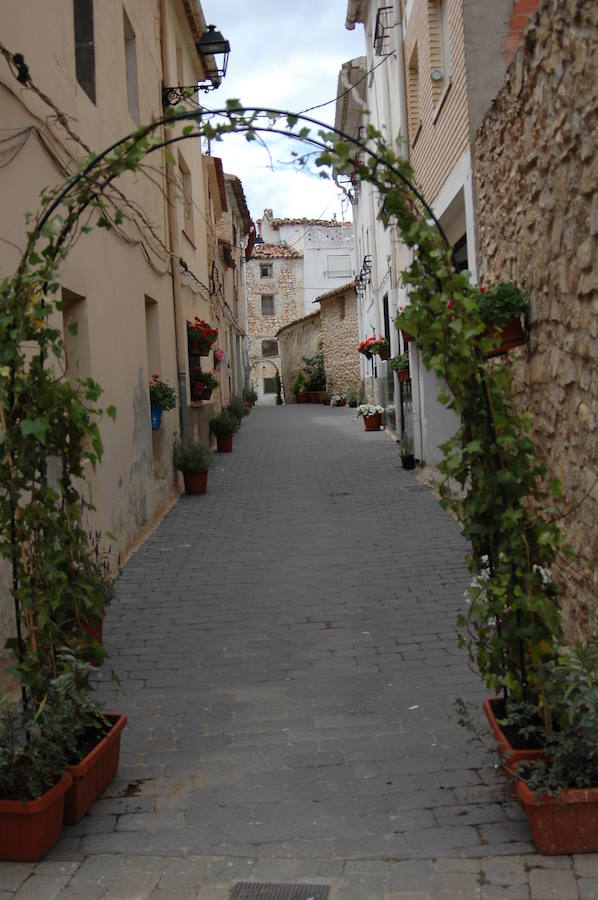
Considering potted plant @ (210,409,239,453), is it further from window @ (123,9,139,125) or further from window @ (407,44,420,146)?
window @ (123,9,139,125)

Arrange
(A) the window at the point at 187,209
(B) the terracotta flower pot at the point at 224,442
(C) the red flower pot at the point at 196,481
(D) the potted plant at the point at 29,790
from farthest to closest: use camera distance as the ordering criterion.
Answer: (B) the terracotta flower pot at the point at 224,442, (A) the window at the point at 187,209, (C) the red flower pot at the point at 196,481, (D) the potted plant at the point at 29,790

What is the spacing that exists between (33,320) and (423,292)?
1540 millimetres

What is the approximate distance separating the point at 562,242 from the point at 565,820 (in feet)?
9.31

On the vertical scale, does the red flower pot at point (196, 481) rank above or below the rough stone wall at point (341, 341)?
below

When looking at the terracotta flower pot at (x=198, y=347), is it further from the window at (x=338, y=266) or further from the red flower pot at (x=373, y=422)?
the window at (x=338, y=266)

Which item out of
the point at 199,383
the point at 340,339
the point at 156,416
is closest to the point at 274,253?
the point at 340,339

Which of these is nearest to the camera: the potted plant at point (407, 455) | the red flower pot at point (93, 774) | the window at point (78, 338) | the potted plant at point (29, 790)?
the potted plant at point (29, 790)

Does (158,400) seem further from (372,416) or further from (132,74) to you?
(372,416)

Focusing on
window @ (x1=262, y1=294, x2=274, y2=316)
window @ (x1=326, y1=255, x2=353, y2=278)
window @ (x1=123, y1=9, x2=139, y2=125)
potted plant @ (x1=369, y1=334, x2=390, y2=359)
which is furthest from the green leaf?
window @ (x1=262, y1=294, x2=274, y2=316)

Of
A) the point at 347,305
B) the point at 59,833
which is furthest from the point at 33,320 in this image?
the point at 347,305

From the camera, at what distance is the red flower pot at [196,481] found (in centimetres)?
1144

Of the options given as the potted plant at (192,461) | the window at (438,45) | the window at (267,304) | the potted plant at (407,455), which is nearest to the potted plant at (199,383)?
the potted plant at (192,461)

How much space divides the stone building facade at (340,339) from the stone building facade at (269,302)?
13.4 m

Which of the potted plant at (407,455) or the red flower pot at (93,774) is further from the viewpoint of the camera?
the potted plant at (407,455)
